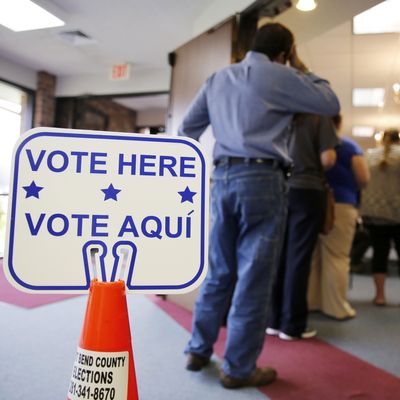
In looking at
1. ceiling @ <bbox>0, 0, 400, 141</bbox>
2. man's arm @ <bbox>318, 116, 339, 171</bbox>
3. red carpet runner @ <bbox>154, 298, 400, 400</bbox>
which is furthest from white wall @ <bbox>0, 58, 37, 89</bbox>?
man's arm @ <bbox>318, 116, 339, 171</bbox>

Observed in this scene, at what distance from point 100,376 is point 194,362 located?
84 cm

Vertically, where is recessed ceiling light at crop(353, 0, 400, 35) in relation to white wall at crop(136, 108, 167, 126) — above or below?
above

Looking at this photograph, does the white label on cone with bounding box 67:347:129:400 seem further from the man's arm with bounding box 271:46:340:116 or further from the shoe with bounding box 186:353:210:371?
the man's arm with bounding box 271:46:340:116

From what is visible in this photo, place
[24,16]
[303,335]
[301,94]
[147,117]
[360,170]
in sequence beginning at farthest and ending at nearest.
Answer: [360,170], [303,335], [301,94], [147,117], [24,16]

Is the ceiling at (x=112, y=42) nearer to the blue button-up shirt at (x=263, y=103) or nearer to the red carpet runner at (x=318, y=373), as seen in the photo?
the blue button-up shirt at (x=263, y=103)

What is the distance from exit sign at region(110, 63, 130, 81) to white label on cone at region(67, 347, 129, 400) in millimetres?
675

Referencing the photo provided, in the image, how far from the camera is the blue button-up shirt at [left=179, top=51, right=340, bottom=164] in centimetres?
131

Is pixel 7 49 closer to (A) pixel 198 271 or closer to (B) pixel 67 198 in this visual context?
(B) pixel 67 198

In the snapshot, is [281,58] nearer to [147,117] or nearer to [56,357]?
[147,117]

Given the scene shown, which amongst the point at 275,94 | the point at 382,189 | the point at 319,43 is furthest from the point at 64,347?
the point at 319,43

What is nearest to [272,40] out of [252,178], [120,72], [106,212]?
[252,178]

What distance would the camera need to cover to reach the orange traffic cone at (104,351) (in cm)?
67

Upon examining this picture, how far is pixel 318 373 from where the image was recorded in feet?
5.08

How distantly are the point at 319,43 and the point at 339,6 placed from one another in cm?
177
